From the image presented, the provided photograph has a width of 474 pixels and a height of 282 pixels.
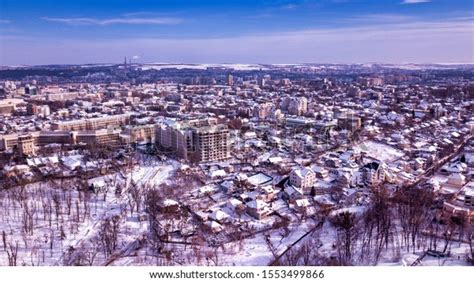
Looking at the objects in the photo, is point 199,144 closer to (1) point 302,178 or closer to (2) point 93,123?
(1) point 302,178

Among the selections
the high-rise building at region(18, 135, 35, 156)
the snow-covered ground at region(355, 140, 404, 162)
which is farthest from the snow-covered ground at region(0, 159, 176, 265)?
the snow-covered ground at region(355, 140, 404, 162)

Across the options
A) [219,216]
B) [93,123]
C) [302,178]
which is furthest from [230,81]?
[219,216]

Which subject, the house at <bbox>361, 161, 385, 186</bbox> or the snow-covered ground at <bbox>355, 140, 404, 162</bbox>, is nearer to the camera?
the house at <bbox>361, 161, 385, 186</bbox>

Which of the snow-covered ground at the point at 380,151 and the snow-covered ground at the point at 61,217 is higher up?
the snow-covered ground at the point at 380,151

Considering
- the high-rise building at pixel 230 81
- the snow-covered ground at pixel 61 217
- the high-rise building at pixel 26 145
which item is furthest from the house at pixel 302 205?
the high-rise building at pixel 230 81

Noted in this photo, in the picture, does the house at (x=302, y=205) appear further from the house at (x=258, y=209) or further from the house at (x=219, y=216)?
the house at (x=219, y=216)

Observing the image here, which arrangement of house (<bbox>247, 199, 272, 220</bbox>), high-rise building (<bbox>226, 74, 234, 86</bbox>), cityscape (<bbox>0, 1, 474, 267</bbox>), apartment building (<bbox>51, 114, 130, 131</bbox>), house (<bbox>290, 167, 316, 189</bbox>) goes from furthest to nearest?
high-rise building (<bbox>226, 74, 234, 86</bbox>), apartment building (<bbox>51, 114, 130, 131</bbox>), house (<bbox>290, 167, 316, 189</bbox>), house (<bbox>247, 199, 272, 220</bbox>), cityscape (<bbox>0, 1, 474, 267</bbox>)

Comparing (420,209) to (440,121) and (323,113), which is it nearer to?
(440,121)

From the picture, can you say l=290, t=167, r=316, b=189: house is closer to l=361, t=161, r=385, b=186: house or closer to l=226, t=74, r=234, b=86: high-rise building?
l=361, t=161, r=385, b=186: house

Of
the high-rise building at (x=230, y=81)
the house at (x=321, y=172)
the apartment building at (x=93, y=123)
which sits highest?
the high-rise building at (x=230, y=81)
